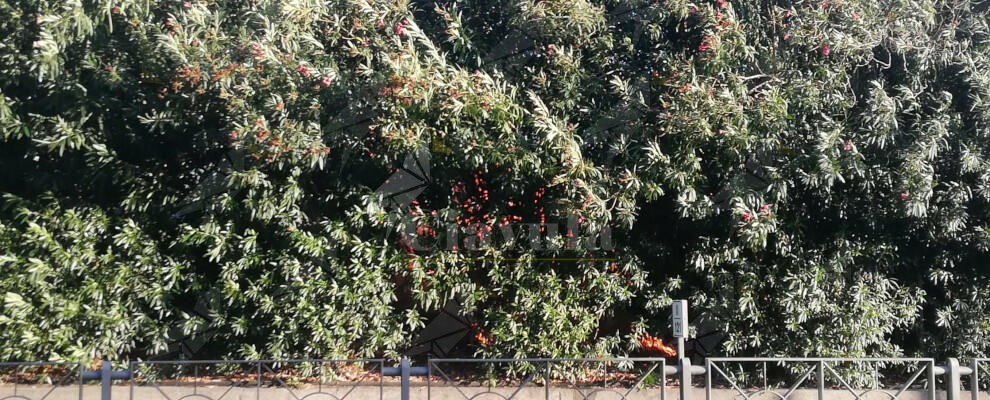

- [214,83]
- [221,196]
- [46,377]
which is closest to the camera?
[214,83]

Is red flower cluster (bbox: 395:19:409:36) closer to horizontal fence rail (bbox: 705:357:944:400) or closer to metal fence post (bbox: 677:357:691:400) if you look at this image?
metal fence post (bbox: 677:357:691:400)

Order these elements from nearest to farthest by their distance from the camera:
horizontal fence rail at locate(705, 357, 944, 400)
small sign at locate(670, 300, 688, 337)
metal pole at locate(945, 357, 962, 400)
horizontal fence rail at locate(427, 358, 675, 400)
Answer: small sign at locate(670, 300, 688, 337) → metal pole at locate(945, 357, 962, 400) → horizontal fence rail at locate(705, 357, 944, 400) → horizontal fence rail at locate(427, 358, 675, 400)

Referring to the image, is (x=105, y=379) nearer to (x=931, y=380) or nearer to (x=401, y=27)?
(x=401, y=27)

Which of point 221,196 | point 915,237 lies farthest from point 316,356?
point 915,237

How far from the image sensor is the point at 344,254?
7688 mm

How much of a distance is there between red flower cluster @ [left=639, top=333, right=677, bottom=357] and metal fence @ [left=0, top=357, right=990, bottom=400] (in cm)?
25

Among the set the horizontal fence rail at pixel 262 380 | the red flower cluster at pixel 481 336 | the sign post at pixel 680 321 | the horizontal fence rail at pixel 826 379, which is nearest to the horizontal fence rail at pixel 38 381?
the horizontal fence rail at pixel 262 380

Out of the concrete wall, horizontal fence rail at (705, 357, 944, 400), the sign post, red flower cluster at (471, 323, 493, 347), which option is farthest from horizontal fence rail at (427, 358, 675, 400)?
the sign post

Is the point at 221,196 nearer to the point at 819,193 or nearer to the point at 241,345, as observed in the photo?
the point at 241,345

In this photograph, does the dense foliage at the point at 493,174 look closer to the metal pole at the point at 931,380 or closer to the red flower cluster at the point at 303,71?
the red flower cluster at the point at 303,71

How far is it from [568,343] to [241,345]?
336 cm

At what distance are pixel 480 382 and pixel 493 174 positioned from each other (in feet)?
7.79

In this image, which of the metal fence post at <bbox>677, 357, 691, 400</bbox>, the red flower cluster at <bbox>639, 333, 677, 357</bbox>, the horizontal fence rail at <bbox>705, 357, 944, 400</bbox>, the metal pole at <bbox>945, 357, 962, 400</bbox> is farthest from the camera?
the red flower cluster at <bbox>639, 333, 677, 357</bbox>

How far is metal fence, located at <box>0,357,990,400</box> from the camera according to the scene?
775cm
